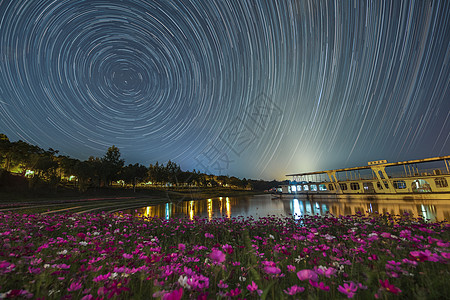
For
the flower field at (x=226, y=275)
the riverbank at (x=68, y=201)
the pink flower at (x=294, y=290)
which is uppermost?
the pink flower at (x=294, y=290)

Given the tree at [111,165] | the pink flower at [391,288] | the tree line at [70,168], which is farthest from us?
the tree at [111,165]

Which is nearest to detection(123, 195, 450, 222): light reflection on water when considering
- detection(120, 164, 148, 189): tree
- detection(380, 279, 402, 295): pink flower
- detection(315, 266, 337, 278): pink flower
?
detection(315, 266, 337, 278): pink flower

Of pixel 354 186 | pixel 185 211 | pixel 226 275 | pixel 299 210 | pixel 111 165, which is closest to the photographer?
pixel 226 275

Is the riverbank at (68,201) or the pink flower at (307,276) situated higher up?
the pink flower at (307,276)

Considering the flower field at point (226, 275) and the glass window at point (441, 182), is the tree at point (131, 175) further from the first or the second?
the glass window at point (441, 182)

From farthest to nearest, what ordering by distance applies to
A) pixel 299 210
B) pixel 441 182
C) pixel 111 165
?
1. pixel 111 165
2. pixel 441 182
3. pixel 299 210

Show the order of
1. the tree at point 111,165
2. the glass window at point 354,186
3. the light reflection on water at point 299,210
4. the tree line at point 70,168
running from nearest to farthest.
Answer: the light reflection on water at point 299,210
the tree line at point 70,168
the glass window at point 354,186
the tree at point 111,165

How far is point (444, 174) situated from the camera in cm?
3334

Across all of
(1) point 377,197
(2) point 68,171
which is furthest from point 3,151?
(1) point 377,197

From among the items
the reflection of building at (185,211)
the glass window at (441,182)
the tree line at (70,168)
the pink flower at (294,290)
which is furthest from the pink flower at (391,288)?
the tree line at (70,168)

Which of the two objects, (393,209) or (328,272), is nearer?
(328,272)

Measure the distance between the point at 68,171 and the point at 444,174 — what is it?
8540 cm

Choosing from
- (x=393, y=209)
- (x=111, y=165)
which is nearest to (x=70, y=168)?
(x=111, y=165)

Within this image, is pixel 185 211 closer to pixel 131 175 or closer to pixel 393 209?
pixel 393 209
